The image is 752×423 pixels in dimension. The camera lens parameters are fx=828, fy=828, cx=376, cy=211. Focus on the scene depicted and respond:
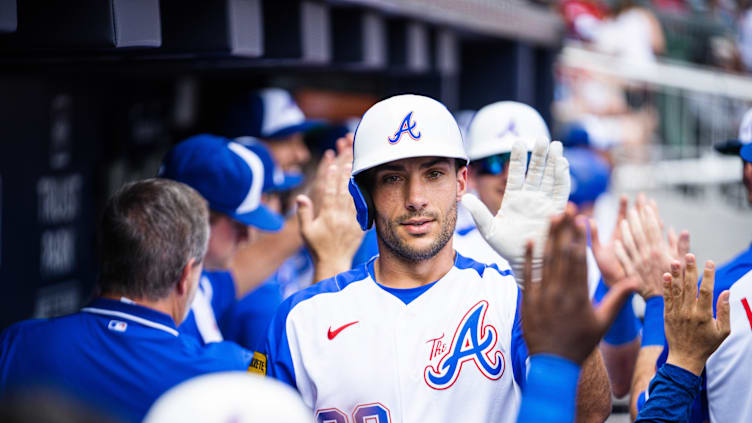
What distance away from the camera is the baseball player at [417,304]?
7.05ft

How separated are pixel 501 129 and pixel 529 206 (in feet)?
5.41

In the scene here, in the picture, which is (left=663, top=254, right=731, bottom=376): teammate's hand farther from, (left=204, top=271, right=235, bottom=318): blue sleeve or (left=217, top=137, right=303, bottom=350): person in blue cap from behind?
(left=204, top=271, right=235, bottom=318): blue sleeve

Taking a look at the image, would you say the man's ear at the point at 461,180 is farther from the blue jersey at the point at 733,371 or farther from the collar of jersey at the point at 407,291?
the blue jersey at the point at 733,371

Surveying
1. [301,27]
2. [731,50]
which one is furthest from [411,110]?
[731,50]

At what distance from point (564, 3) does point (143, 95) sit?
342 inches

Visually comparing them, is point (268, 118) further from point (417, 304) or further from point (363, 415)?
point (363, 415)

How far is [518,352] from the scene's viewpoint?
216 cm

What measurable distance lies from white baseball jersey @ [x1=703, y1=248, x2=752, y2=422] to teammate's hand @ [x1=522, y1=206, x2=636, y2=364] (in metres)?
0.85

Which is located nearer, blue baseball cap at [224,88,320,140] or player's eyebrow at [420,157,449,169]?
player's eyebrow at [420,157,449,169]

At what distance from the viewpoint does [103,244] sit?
2.43 metres

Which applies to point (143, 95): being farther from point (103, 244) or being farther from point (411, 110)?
point (411, 110)

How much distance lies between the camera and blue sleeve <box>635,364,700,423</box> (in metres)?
2.08

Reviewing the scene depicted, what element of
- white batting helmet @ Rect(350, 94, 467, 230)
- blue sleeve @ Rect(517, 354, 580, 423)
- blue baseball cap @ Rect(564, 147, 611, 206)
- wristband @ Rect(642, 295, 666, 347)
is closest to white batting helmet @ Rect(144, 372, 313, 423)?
blue sleeve @ Rect(517, 354, 580, 423)

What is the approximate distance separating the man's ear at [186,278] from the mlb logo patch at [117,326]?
0.64 feet
